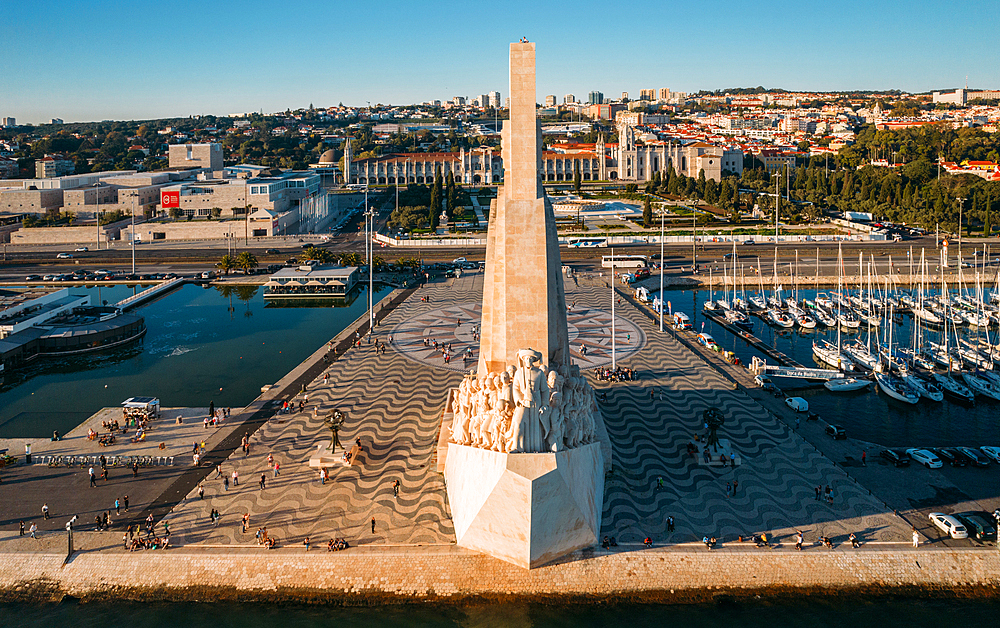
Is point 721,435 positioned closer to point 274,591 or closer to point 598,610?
point 598,610

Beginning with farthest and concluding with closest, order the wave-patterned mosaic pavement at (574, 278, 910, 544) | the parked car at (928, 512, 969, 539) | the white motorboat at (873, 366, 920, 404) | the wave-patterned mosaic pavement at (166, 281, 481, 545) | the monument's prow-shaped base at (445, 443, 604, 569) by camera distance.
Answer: the white motorboat at (873, 366, 920, 404)
the wave-patterned mosaic pavement at (166, 281, 481, 545)
the wave-patterned mosaic pavement at (574, 278, 910, 544)
the parked car at (928, 512, 969, 539)
the monument's prow-shaped base at (445, 443, 604, 569)

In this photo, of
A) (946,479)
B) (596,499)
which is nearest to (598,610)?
(596,499)

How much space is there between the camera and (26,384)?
1565 inches

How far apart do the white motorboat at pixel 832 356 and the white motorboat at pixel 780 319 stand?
17.3 ft

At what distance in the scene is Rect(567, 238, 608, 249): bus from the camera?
8238 cm

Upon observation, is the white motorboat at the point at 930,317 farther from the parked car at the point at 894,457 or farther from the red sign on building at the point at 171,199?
the red sign on building at the point at 171,199

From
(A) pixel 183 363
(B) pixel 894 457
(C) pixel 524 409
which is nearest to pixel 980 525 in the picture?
(B) pixel 894 457

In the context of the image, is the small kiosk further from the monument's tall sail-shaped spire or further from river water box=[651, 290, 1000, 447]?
river water box=[651, 290, 1000, 447]

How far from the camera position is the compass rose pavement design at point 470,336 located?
41206 mm

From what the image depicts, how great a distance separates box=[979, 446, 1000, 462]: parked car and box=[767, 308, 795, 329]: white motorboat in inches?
862

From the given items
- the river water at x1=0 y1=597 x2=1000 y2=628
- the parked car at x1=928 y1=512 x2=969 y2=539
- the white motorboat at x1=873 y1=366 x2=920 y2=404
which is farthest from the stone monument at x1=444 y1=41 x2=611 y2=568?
the white motorboat at x1=873 y1=366 x2=920 y2=404

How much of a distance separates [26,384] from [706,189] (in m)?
96.2

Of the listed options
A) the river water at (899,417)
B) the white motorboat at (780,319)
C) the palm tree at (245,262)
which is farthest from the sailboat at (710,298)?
the palm tree at (245,262)

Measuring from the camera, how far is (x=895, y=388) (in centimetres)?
3659
